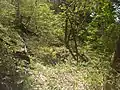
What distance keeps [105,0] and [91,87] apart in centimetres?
194

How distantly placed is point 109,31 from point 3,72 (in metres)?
2.16

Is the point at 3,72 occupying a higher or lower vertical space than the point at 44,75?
higher

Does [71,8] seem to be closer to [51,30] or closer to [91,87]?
[91,87]

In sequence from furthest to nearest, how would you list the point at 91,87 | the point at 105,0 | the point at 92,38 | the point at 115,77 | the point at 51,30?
1. the point at 51,30
2. the point at 92,38
3. the point at 91,87
4. the point at 115,77
5. the point at 105,0

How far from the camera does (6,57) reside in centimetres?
477

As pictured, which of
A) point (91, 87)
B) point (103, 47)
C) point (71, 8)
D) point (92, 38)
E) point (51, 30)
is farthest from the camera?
point (51, 30)

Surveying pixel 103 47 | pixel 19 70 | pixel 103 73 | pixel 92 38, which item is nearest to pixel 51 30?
pixel 92 38

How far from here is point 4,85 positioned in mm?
4715

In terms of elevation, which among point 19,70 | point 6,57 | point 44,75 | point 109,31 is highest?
point 109,31

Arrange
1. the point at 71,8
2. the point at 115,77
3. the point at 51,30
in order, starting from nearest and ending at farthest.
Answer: the point at 115,77 < the point at 71,8 < the point at 51,30

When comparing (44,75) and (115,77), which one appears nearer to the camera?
(115,77)

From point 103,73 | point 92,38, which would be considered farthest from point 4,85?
point 92,38

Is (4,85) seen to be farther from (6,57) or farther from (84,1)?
(84,1)

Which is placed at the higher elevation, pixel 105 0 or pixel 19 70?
pixel 105 0
